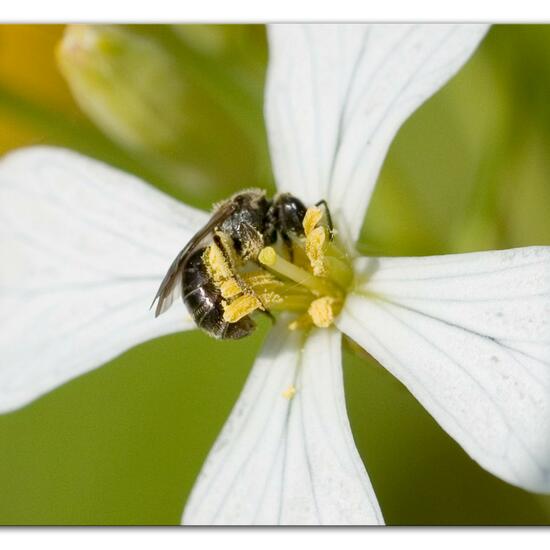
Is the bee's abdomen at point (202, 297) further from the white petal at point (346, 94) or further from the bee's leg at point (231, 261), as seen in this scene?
the white petal at point (346, 94)

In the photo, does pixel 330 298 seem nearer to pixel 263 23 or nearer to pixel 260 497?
pixel 260 497

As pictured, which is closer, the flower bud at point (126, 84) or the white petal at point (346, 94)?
the white petal at point (346, 94)

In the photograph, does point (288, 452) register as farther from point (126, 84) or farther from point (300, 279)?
point (126, 84)

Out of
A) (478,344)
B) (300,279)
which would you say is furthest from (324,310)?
(478,344)

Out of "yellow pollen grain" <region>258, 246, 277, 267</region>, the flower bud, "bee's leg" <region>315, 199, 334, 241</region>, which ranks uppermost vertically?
the flower bud

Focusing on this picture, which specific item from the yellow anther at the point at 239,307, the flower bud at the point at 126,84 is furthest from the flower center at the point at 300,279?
the flower bud at the point at 126,84

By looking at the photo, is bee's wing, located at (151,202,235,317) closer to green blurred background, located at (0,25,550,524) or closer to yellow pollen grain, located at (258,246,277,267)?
yellow pollen grain, located at (258,246,277,267)

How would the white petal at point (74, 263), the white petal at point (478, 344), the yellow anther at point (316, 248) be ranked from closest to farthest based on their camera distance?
the white petal at point (478, 344)
the yellow anther at point (316, 248)
the white petal at point (74, 263)

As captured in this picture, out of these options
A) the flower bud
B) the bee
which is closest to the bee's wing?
the bee
